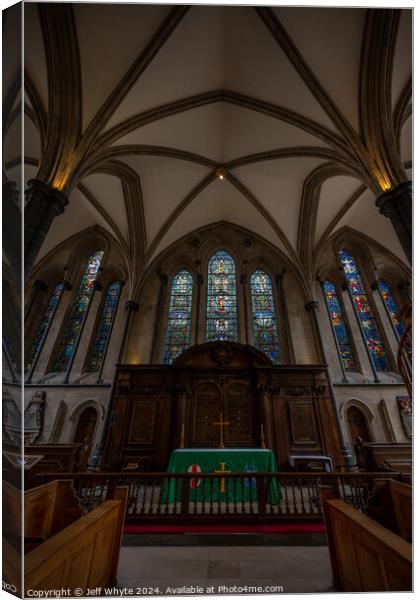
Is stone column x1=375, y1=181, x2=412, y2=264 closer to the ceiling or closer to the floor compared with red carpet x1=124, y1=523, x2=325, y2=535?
closer to the ceiling

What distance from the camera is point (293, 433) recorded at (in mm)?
7609

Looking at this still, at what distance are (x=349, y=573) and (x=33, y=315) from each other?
11.5 meters

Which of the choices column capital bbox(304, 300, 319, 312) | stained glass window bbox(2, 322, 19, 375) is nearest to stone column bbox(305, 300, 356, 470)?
column capital bbox(304, 300, 319, 312)

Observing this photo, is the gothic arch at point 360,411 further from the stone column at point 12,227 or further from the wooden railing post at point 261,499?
the stone column at point 12,227

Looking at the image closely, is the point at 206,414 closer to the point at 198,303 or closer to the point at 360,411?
the point at 198,303

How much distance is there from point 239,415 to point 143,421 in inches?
109

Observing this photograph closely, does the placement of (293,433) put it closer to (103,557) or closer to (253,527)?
(253,527)

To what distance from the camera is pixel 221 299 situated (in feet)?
34.9

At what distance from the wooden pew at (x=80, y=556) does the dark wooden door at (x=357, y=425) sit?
8.18m

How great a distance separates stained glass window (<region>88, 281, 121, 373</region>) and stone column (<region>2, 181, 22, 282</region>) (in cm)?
855

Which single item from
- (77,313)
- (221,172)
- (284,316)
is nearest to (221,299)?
(284,316)

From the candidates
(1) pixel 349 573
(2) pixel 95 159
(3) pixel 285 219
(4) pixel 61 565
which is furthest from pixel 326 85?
(4) pixel 61 565

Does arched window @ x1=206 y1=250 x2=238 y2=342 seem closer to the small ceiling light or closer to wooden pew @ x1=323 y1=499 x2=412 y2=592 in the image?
the small ceiling light

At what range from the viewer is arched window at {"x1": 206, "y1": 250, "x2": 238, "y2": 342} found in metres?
9.86
